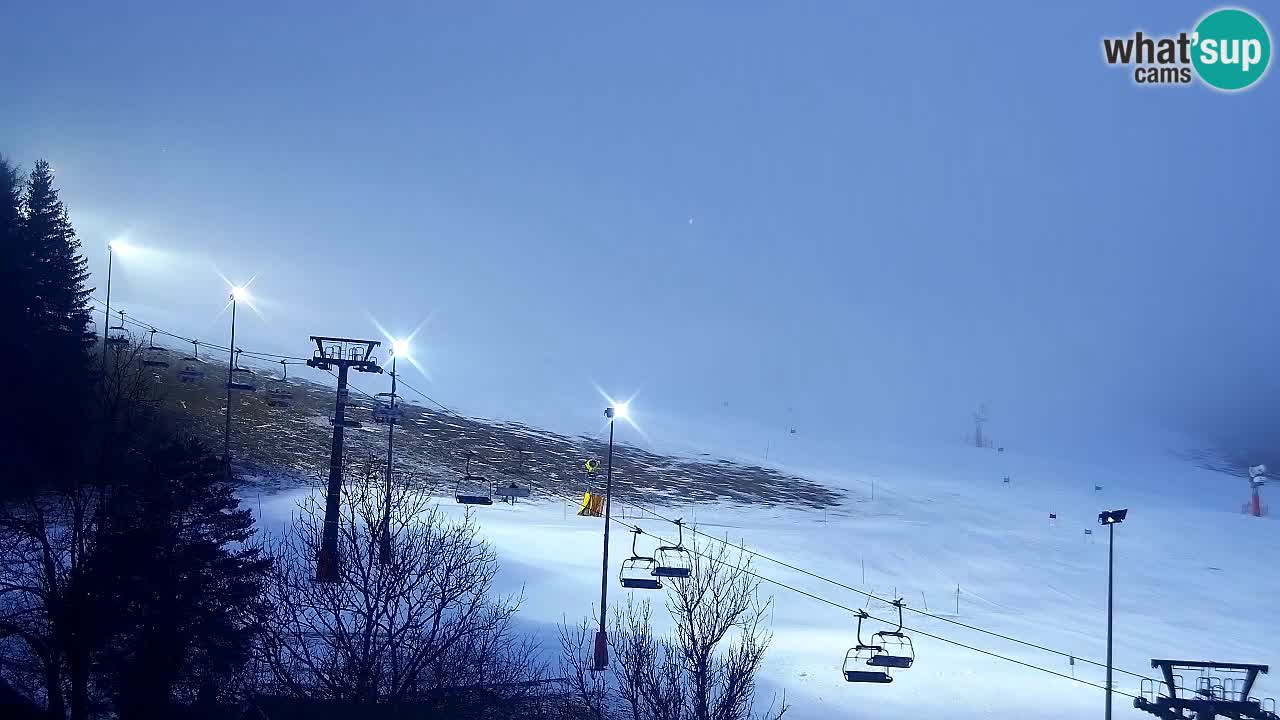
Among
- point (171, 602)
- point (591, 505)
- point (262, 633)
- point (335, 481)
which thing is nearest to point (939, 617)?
point (591, 505)

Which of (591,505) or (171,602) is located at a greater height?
(591,505)

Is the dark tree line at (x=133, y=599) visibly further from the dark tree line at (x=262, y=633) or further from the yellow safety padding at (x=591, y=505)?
the yellow safety padding at (x=591, y=505)

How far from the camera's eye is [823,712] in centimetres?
3262

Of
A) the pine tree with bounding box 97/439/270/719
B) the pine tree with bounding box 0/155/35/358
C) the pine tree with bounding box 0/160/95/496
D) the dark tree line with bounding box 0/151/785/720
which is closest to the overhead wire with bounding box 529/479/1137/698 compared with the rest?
the dark tree line with bounding box 0/151/785/720

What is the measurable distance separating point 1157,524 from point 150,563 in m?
109

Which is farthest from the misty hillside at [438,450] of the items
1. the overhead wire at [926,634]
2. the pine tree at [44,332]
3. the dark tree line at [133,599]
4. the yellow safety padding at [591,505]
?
the dark tree line at [133,599]

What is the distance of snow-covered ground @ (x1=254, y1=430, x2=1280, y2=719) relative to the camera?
38.2 m

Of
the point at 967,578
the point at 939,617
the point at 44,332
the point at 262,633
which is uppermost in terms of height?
the point at 44,332

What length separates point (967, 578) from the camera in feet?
226

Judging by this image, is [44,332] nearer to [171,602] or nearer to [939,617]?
[171,602]

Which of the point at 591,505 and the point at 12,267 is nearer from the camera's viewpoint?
the point at 591,505

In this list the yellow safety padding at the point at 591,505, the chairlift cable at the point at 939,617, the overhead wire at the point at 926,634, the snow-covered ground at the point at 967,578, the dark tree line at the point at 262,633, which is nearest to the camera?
the dark tree line at the point at 262,633

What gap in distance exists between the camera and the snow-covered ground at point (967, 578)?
38156 mm

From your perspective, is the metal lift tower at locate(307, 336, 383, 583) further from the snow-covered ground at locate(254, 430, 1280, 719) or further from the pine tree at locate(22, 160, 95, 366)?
the pine tree at locate(22, 160, 95, 366)
